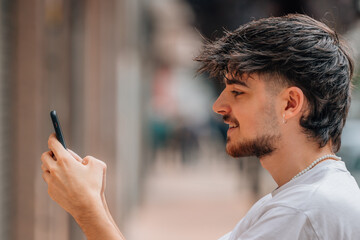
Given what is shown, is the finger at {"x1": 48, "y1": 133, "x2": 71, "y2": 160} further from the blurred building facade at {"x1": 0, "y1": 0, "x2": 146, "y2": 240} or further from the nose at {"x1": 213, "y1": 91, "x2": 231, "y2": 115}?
the blurred building facade at {"x1": 0, "y1": 0, "x2": 146, "y2": 240}

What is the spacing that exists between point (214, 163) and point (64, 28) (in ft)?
54.2

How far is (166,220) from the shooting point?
36.1 ft

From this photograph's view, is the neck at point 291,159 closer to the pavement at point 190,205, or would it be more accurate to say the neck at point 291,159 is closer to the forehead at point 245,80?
the forehead at point 245,80

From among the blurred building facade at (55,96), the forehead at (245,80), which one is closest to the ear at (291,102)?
the forehead at (245,80)

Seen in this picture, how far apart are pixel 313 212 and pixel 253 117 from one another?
15.9 inches

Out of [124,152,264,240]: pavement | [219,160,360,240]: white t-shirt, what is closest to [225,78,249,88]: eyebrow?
[219,160,360,240]: white t-shirt

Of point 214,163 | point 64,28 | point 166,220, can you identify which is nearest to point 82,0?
point 64,28

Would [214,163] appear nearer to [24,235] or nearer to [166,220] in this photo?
[166,220]

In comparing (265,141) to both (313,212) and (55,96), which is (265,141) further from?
(55,96)

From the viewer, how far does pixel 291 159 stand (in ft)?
6.80

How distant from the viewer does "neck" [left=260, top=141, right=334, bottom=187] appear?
6.79ft

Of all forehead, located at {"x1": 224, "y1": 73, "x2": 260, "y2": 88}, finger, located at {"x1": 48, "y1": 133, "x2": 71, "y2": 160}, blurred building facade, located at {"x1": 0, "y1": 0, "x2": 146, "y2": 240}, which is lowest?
finger, located at {"x1": 48, "y1": 133, "x2": 71, "y2": 160}

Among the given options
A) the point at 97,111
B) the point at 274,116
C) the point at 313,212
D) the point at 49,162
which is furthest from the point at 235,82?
the point at 97,111

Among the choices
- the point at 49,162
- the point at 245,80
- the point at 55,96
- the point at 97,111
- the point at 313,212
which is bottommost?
the point at 313,212
